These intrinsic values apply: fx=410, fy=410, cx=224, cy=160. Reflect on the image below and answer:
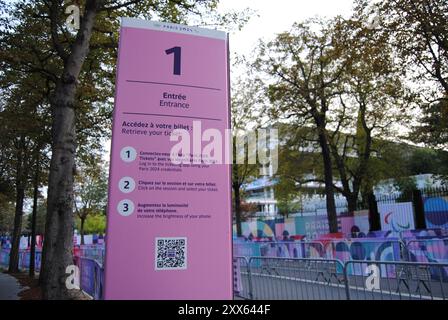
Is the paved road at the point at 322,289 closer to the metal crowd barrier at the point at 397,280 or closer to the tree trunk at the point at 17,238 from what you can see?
the metal crowd barrier at the point at 397,280

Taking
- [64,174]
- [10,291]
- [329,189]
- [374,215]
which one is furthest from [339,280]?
[374,215]

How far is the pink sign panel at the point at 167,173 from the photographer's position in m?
3.62

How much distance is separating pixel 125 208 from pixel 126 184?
215 millimetres

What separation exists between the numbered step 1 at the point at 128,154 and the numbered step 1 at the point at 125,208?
1.23ft

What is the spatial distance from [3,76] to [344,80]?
16.7 m

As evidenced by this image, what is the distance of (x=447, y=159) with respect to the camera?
39.7 metres

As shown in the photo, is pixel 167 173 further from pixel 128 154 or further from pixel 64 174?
pixel 64 174

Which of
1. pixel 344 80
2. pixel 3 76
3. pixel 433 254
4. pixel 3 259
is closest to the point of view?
pixel 433 254

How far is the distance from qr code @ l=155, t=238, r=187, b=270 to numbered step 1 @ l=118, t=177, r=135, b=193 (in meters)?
0.52

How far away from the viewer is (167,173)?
3795mm
